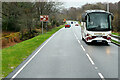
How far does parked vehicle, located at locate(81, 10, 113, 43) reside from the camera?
1774cm

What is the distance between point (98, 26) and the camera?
18.1m

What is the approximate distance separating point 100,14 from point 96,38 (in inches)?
101

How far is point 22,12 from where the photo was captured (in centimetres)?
→ 4303

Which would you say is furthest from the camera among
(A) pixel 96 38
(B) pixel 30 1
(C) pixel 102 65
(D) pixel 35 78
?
(B) pixel 30 1

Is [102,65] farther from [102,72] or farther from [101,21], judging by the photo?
[101,21]

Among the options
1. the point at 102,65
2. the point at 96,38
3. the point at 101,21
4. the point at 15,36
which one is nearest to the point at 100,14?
the point at 101,21

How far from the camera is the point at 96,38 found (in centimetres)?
1773

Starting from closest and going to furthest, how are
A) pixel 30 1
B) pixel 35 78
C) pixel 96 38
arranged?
pixel 35 78 → pixel 96 38 → pixel 30 1

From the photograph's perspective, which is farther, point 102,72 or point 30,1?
point 30,1

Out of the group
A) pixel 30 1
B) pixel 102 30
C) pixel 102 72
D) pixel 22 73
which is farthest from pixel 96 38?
pixel 30 1

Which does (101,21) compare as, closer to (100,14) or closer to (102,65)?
(100,14)

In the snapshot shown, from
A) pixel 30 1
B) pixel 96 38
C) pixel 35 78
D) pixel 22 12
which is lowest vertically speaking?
pixel 35 78

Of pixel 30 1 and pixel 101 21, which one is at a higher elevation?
pixel 30 1

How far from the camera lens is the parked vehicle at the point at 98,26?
58.2 ft
